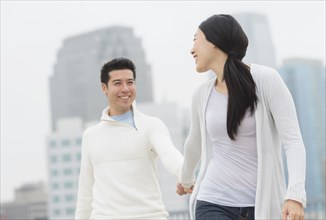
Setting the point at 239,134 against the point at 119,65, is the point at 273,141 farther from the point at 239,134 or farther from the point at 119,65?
the point at 119,65

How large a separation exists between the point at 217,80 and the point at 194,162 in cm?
39

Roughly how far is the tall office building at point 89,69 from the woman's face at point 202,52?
13692 centimetres

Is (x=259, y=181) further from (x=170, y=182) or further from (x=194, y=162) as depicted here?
(x=170, y=182)

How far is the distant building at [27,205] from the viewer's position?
5064 inches

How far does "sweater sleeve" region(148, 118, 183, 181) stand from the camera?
404 centimetres

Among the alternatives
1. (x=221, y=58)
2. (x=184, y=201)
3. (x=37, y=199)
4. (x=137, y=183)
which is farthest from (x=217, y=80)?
(x=37, y=199)

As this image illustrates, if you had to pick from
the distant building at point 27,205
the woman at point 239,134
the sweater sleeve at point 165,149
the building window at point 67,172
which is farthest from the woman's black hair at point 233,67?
the distant building at point 27,205

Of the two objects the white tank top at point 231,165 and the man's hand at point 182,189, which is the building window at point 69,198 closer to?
the man's hand at point 182,189

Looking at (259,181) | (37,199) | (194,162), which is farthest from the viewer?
(37,199)

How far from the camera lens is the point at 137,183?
4.46 metres

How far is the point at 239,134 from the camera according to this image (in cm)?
291

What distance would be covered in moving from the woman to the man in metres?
1.30

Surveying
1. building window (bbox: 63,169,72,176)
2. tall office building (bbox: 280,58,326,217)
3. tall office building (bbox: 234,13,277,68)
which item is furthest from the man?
tall office building (bbox: 234,13,277,68)

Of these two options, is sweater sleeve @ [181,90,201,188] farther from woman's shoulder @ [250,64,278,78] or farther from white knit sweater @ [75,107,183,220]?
A: white knit sweater @ [75,107,183,220]
